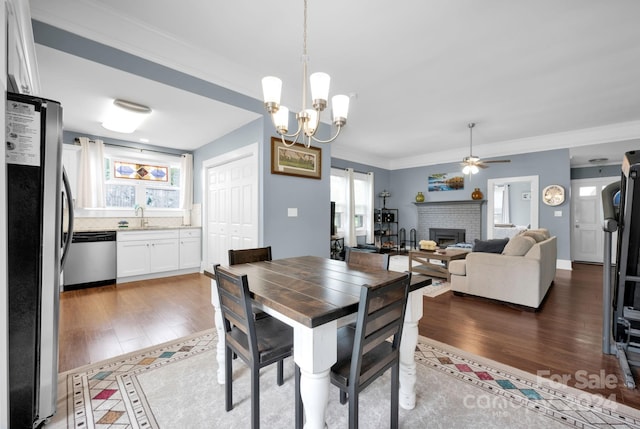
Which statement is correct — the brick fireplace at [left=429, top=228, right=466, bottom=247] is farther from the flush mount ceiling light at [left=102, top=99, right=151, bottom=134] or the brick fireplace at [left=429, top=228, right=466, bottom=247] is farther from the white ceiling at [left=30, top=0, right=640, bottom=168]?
the flush mount ceiling light at [left=102, top=99, right=151, bottom=134]

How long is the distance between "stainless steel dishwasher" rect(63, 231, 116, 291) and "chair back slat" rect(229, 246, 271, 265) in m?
3.22

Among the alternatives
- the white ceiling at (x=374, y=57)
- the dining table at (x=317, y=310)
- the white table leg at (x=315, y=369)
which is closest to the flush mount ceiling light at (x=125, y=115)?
the white ceiling at (x=374, y=57)

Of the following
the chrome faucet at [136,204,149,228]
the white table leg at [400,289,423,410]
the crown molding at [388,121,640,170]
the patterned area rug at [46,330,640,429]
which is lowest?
the patterned area rug at [46,330,640,429]

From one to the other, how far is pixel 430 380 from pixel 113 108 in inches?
170

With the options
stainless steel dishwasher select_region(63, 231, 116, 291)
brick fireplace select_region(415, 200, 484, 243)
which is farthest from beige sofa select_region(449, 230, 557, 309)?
stainless steel dishwasher select_region(63, 231, 116, 291)

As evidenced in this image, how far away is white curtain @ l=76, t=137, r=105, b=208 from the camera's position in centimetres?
425

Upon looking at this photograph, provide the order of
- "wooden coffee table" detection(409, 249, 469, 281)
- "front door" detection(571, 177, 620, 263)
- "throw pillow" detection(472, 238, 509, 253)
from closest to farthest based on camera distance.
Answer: "throw pillow" detection(472, 238, 509, 253) → "wooden coffee table" detection(409, 249, 469, 281) → "front door" detection(571, 177, 620, 263)

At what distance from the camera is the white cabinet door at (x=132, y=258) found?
423 centimetres

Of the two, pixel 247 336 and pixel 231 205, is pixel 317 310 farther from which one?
pixel 231 205

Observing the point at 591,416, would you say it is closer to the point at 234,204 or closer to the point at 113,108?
the point at 234,204

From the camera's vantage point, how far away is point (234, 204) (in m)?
4.17

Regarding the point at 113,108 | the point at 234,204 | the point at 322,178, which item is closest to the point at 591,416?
the point at 322,178

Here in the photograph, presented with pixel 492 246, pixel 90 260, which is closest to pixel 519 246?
pixel 492 246

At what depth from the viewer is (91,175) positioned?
14.3 feet
